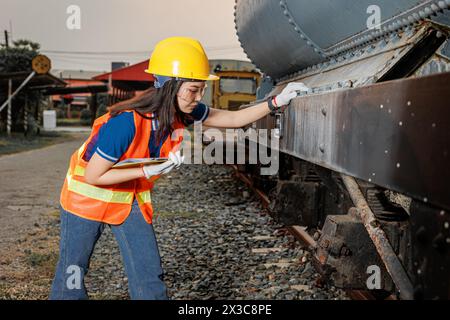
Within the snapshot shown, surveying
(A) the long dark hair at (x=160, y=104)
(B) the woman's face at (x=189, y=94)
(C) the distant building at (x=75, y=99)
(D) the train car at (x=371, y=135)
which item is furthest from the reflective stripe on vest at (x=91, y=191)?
(C) the distant building at (x=75, y=99)

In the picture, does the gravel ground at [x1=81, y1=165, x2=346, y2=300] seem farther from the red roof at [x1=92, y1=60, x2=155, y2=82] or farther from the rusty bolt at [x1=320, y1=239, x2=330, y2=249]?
the red roof at [x1=92, y1=60, x2=155, y2=82]

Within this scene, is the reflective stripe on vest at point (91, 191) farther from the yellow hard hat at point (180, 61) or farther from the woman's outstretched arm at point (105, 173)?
the yellow hard hat at point (180, 61)

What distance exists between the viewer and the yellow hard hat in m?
2.73

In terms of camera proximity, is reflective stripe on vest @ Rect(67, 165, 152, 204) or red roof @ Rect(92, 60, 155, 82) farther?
red roof @ Rect(92, 60, 155, 82)

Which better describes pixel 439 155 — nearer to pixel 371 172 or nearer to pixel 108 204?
pixel 371 172

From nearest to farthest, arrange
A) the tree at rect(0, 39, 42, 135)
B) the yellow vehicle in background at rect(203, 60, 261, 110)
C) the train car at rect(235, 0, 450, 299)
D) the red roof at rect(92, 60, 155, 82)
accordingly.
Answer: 1. the train car at rect(235, 0, 450, 299)
2. the yellow vehicle in background at rect(203, 60, 261, 110)
3. the tree at rect(0, 39, 42, 135)
4. the red roof at rect(92, 60, 155, 82)

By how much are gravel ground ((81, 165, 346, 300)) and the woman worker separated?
1.53m

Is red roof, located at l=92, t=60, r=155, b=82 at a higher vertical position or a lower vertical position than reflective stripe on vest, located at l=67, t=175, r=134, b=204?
higher

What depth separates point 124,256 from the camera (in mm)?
2893

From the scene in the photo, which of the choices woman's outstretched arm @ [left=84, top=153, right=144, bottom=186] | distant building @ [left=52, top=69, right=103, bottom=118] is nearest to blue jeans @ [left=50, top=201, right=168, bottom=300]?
woman's outstretched arm @ [left=84, top=153, right=144, bottom=186]

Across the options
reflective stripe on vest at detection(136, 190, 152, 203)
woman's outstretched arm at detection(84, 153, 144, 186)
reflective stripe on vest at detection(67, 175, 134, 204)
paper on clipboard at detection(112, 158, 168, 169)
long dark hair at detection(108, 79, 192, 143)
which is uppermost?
long dark hair at detection(108, 79, 192, 143)

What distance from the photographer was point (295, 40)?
4156mm

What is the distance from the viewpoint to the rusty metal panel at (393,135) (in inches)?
57.9

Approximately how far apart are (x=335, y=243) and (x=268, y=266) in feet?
7.75
